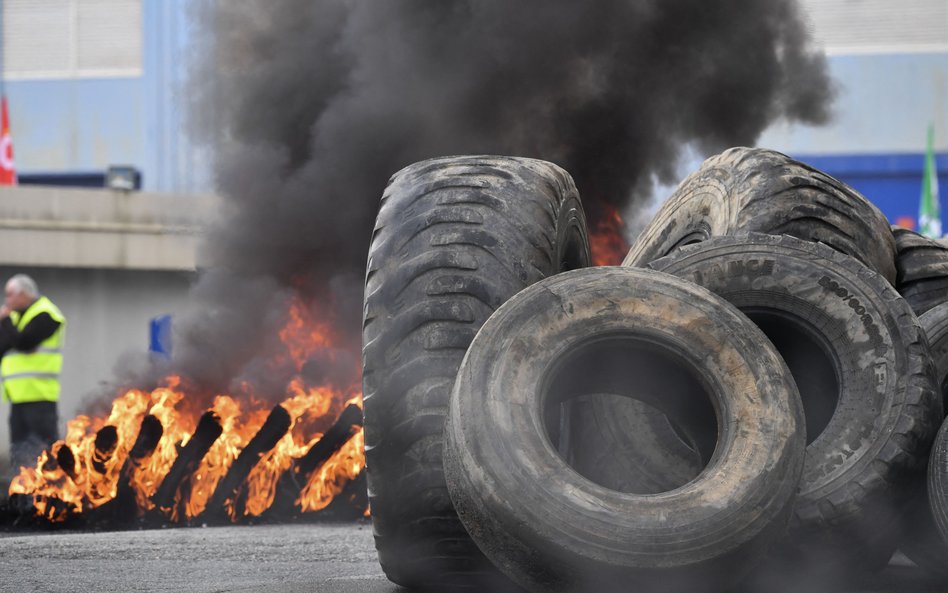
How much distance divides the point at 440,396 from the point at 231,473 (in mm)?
4971

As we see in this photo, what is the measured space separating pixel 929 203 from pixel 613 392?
19549 mm

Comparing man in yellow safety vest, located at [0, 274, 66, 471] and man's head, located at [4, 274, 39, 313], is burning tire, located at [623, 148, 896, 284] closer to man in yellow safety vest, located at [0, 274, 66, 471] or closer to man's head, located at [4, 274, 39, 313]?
man in yellow safety vest, located at [0, 274, 66, 471]

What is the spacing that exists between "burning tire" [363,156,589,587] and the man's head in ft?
25.5

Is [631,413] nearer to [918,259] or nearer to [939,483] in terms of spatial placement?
[939,483]

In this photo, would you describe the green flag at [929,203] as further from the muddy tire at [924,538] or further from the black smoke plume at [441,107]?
the muddy tire at [924,538]

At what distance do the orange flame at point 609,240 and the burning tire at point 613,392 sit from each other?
6.92 m

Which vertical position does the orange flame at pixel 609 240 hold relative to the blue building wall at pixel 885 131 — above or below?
below

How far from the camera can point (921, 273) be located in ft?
22.1

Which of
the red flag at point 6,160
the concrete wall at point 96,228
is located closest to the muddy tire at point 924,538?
the concrete wall at point 96,228

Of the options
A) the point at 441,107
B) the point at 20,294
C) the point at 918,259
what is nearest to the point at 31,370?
the point at 20,294

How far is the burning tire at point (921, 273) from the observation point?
6.63 meters

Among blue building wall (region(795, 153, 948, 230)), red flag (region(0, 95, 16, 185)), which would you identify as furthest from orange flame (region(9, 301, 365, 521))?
blue building wall (region(795, 153, 948, 230))

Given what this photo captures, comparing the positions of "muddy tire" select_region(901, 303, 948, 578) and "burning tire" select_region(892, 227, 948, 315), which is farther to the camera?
"burning tire" select_region(892, 227, 948, 315)

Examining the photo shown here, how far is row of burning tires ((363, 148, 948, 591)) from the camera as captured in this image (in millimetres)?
3762
